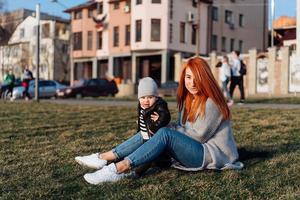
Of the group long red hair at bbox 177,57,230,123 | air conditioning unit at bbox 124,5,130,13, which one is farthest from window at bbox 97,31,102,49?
long red hair at bbox 177,57,230,123

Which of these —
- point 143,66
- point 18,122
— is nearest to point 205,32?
point 143,66

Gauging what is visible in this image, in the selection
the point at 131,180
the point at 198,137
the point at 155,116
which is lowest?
the point at 131,180

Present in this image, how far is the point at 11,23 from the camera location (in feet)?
270

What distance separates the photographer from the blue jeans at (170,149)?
15.9 feet

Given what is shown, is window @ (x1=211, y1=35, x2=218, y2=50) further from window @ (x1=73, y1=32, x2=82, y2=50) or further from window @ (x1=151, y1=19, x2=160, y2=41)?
window @ (x1=73, y1=32, x2=82, y2=50)

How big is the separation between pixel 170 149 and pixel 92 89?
30886 millimetres

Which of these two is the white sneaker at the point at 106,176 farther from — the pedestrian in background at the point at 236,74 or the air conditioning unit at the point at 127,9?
the air conditioning unit at the point at 127,9

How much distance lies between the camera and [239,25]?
5456cm

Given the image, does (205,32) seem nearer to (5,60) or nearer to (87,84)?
(87,84)

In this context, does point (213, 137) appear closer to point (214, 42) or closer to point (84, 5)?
point (214, 42)

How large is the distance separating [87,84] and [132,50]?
12.9 metres

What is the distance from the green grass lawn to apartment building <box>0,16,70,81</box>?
200 feet

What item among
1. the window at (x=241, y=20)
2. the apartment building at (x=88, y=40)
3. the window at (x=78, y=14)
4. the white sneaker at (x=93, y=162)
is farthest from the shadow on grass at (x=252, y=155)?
the window at (x=78, y=14)

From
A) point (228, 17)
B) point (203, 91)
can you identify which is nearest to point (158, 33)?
point (228, 17)
